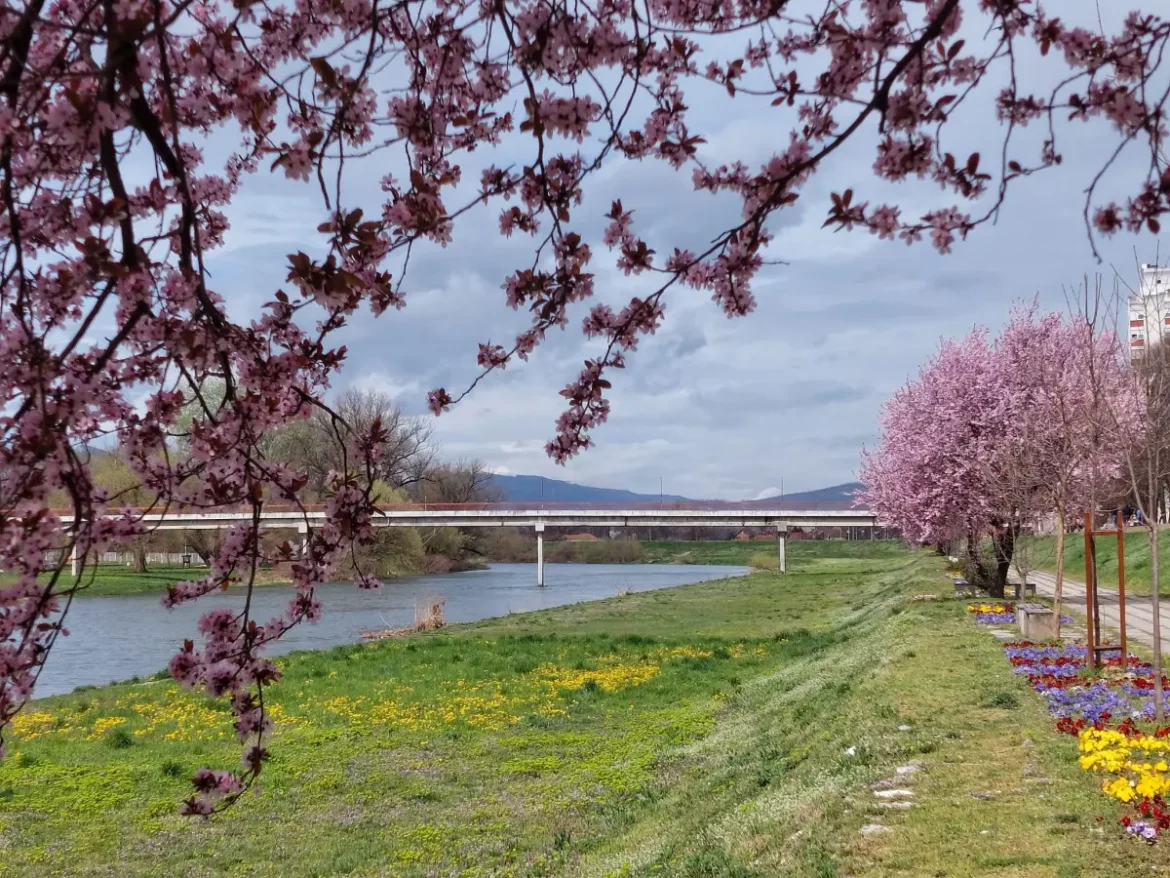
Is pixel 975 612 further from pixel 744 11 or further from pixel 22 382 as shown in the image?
pixel 22 382

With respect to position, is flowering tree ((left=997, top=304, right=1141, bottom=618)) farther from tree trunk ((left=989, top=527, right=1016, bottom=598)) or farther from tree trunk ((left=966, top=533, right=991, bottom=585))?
tree trunk ((left=966, top=533, right=991, bottom=585))

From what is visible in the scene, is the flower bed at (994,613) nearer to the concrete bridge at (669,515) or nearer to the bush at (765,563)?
the concrete bridge at (669,515)

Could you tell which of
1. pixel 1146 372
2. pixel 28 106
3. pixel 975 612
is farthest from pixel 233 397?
pixel 975 612

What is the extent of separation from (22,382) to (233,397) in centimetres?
60

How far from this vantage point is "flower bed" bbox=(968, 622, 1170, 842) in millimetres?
5449

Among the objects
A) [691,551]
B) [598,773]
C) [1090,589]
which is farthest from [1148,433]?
[691,551]

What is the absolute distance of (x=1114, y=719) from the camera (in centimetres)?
791

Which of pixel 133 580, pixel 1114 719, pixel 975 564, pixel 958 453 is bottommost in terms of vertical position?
pixel 133 580

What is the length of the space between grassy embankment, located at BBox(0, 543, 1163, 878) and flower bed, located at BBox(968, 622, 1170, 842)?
0.54ft

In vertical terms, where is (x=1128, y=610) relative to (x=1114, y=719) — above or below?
below

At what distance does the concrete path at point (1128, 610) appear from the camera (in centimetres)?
1445

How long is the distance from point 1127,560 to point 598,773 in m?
24.0

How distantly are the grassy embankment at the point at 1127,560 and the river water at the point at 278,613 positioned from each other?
18.2 m

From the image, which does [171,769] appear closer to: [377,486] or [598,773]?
[598,773]
